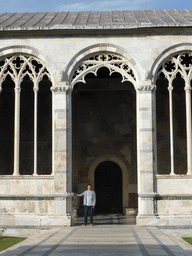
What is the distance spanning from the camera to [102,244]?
11.1 m

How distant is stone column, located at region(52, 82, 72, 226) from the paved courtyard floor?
3.78ft

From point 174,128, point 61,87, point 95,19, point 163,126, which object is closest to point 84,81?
point 61,87

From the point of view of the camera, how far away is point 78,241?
1177 cm

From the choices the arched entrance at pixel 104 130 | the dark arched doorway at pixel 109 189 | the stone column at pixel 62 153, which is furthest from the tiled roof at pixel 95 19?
the dark arched doorway at pixel 109 189

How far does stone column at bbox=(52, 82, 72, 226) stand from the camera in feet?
52.2

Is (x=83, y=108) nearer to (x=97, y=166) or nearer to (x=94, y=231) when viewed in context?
(x=97, y=166)

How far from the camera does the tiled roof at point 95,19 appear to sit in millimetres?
16547

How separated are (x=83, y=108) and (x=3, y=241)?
401 inches

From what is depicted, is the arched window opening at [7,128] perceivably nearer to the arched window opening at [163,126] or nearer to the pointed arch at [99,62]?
the pointed arch at [99,62]

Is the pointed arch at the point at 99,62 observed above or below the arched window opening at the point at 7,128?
above

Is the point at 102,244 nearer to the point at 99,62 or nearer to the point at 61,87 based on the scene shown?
the point at 61,87

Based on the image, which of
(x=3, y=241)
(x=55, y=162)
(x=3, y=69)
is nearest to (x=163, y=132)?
(x=55, y=162)

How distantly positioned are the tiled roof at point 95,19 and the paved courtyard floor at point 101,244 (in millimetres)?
7675

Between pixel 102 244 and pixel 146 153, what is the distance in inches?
222
